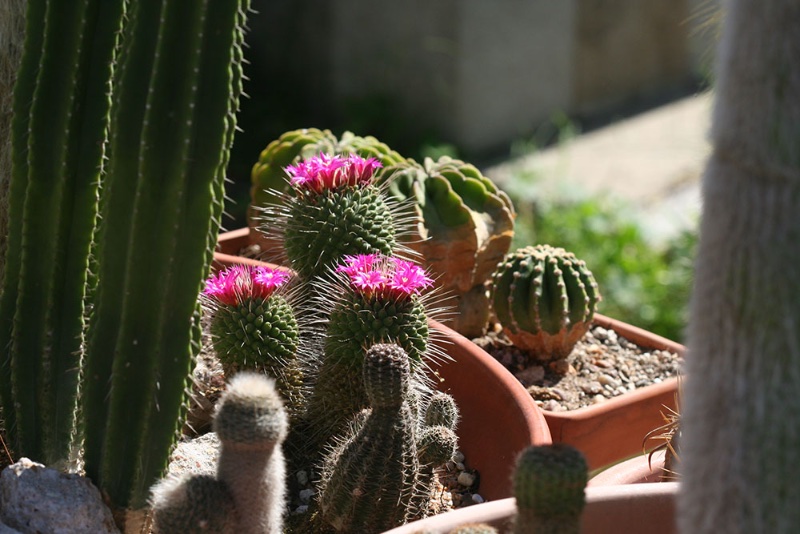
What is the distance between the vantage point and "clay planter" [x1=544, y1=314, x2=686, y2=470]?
6.68ft

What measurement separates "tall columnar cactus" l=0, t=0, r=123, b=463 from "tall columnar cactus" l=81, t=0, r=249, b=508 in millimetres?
144

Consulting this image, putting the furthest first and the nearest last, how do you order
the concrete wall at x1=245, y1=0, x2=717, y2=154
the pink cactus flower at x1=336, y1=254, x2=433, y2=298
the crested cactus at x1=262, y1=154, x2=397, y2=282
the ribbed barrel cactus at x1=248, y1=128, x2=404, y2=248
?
the concrete wall at x1=245, y1=0, x2=717, y2=154 < the ribbed barrel cactus at x1=248, y1=128, x2=404, y2=248 < the crested cactus at x1=262, y1=154, x2=397, y2=282 < the pink cactus flower at x1=336, y1=254, x2=433, y2=298

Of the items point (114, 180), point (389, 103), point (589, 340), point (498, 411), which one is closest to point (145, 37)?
point (114, 180)

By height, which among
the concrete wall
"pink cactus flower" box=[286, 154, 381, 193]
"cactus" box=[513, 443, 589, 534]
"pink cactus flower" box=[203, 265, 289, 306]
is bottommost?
"cactus" box=[513, 443, 589, 534]

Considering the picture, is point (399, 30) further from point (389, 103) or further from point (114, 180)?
point (114, 180)

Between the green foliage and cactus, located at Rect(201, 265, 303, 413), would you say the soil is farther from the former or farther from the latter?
the green foliage

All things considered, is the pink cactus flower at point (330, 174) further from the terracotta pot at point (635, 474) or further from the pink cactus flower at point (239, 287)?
the terracotta pot at point (635, 474)

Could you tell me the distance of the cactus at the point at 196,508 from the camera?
50.9 inches

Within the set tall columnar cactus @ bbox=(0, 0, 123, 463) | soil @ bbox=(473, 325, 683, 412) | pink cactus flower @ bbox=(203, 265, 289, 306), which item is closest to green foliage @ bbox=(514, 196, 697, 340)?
soil @ bbox=(473, 325, 683, 412)

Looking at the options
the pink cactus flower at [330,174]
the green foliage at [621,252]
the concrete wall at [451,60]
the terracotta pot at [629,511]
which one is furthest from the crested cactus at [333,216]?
the concrete wall at [451,60]

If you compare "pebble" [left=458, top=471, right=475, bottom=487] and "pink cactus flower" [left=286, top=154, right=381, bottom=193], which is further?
"pink cactus flower" [left=286, top=154, right=381, bottom=193]

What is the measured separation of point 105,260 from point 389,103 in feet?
17.1

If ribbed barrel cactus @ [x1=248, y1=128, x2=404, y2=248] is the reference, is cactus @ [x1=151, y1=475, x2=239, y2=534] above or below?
below

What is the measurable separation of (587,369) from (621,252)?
2.47m
